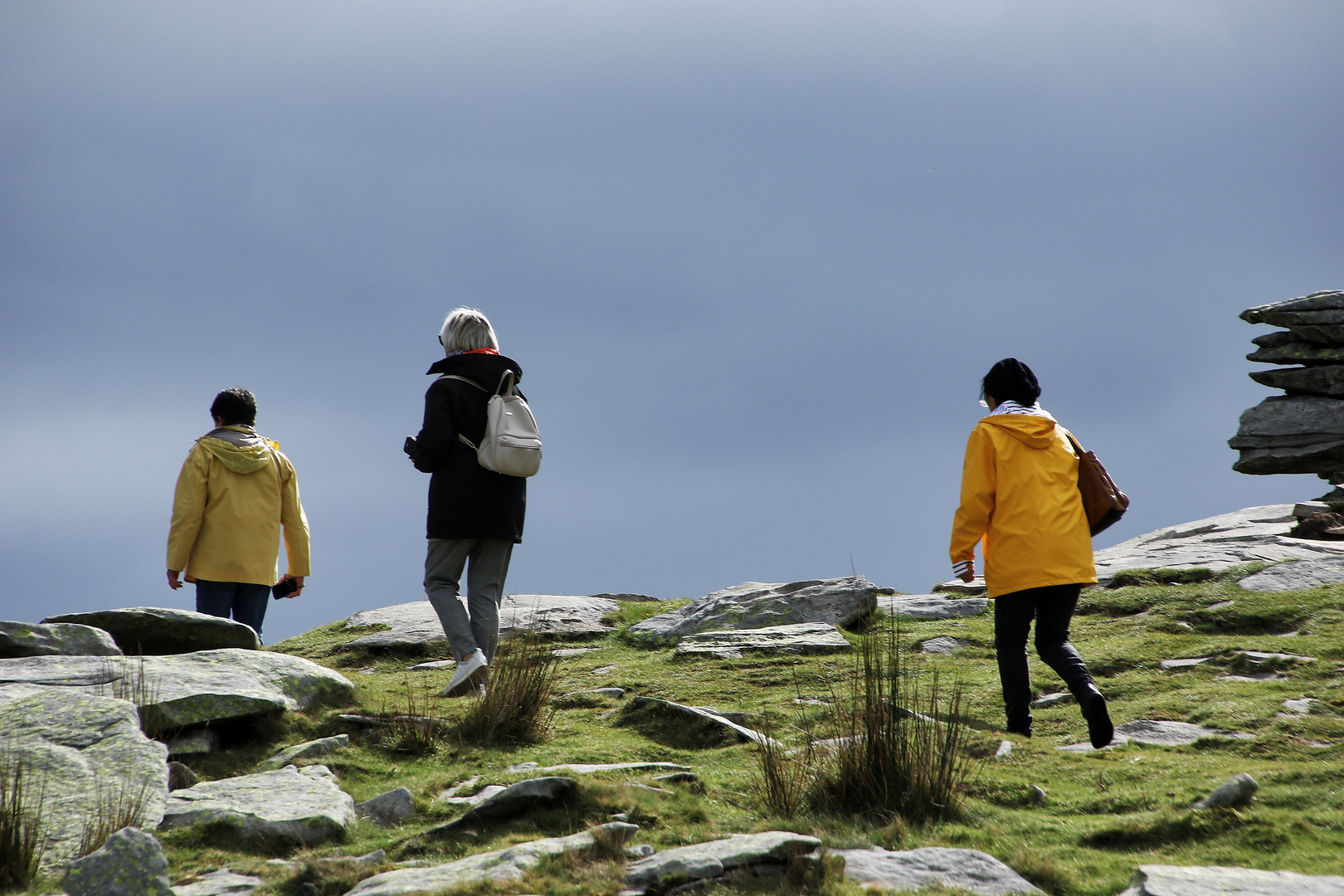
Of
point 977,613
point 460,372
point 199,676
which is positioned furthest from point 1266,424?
point 199,676

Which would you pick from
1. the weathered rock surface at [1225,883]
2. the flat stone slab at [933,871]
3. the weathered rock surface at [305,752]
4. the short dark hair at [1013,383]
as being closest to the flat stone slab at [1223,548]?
the short dark hair at [1013,383]

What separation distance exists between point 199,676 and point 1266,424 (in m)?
16.6

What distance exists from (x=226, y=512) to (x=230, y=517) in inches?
1.9

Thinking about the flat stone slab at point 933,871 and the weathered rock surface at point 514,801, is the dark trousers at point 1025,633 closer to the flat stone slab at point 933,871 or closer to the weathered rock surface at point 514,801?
the flat stone slab at point 933,871

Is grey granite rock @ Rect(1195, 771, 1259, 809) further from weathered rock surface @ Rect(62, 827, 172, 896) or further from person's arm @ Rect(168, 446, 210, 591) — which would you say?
person's arm @ Rect(168, 446, 210, 591)

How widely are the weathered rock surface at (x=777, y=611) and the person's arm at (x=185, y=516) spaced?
4.68 metres

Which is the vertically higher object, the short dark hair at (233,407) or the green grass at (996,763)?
the short dark hair at (233,407)

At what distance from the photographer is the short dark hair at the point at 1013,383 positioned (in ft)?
22.5

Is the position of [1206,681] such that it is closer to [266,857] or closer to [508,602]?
[266,857]

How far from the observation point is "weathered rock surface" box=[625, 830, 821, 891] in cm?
355

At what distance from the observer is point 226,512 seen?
8.53m

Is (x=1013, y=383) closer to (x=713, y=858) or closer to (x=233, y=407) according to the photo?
(x=713, y=858)

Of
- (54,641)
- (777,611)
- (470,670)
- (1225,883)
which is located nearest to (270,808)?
(470,670)

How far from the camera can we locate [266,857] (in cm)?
435
